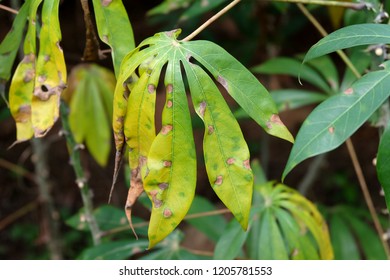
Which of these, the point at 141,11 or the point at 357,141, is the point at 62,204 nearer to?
the point at 141,11

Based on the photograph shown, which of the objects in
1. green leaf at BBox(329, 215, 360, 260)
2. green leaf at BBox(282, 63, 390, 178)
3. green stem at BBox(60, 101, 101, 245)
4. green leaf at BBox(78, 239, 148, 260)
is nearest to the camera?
green leaf at BBox(282, 63, 390, 178)

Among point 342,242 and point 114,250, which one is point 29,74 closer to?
point 114,250

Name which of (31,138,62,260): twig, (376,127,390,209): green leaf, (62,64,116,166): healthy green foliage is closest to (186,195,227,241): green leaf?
(62,64,116,166): healthy green foliage

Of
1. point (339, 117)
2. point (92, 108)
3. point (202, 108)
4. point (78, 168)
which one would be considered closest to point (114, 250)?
point (78, 168)

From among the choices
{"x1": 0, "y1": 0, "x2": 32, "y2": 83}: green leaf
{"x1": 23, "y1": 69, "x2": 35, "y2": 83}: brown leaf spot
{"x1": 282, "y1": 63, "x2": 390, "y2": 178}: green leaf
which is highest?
{"x1": 0, "y1": 0, "x2": 32, "y2": 83}: green leaf

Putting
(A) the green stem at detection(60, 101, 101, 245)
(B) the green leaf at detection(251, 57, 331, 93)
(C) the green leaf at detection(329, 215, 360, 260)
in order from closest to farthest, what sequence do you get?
(A) the green stem at detection(60, 101, 101, 245), (B) the green leaf at detection(251, 57, 331, 93), (C) the green leaf at detection(329, 215, 360, 260)

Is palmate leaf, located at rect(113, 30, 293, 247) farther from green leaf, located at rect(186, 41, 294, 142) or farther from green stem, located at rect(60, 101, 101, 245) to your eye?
green stem, located at rect(60, 101, 101, 245)
